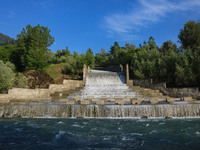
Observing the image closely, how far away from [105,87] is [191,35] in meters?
21.4

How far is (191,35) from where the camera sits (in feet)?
119

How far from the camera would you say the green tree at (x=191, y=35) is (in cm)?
3600

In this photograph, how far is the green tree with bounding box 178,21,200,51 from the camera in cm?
3600

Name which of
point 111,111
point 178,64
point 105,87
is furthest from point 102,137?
point 178,64

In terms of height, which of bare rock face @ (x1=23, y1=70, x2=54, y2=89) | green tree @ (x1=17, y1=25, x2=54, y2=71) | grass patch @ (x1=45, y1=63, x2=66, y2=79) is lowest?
bare rock face @ (x1=23, y1=70, x2=54, y2=89)

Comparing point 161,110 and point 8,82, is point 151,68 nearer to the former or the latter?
point 161,110

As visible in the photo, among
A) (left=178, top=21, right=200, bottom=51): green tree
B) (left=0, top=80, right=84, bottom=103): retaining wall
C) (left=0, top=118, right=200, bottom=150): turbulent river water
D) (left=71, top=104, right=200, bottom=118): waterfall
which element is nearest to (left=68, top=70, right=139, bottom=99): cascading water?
(left=0, top=80, right=84, bottom=103): retaining wall

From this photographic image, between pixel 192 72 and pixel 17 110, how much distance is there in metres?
25.0

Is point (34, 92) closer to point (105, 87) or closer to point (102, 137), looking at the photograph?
point (105, 87)

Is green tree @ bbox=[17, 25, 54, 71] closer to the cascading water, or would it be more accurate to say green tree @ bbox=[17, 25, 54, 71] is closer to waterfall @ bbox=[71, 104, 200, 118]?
the cascading water

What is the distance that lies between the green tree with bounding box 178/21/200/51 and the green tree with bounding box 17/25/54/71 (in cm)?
3125

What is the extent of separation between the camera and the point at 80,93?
2788 centimetres

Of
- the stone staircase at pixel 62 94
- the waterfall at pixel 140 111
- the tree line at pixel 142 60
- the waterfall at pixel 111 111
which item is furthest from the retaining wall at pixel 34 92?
the waterfall at pixel 140 111

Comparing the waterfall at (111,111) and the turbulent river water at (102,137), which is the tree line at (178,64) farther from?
the turbulent river water at (102,137)
